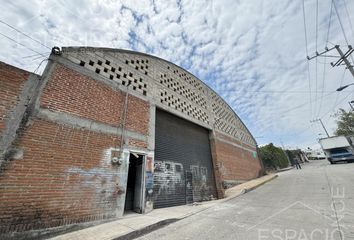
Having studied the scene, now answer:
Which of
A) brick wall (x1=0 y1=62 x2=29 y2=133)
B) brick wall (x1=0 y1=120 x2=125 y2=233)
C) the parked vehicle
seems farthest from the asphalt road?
the parked vehicle

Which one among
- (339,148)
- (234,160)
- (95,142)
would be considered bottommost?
(95,142)

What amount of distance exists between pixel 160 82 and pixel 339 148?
2486 cm

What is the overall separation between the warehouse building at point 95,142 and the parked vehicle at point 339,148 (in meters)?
19.9

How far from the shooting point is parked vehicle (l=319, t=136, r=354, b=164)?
65.9 ft

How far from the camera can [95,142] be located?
5.71 m

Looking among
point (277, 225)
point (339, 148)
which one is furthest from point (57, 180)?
point (339, 148)

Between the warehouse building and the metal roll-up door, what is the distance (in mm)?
49

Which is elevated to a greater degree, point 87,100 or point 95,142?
point 87,100

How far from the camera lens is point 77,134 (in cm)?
533

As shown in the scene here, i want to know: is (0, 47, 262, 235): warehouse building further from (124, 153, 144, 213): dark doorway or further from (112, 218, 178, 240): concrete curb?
(112, 218, 178, 240): concrete curb

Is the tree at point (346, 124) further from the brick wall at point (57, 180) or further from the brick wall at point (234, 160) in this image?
the brick wall at point (57, 180)

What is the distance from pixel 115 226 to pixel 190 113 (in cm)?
761

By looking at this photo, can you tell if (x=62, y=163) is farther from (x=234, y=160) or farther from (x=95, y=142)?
(x=234, y=160)


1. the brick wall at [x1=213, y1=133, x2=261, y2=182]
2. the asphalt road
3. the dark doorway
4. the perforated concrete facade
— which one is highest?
the perforated concrete facade
